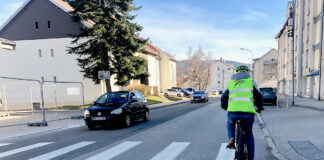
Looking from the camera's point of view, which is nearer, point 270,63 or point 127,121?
point 127,121

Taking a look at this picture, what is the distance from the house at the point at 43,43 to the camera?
→ 24281 millimetres

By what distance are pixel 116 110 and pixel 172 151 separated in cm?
433

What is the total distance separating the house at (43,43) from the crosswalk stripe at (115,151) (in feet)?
60.0

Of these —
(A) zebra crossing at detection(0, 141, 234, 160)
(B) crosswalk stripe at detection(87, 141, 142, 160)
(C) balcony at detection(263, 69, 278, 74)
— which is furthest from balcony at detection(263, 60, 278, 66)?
(B) crosswalk stripe at detection(87, 141, 142, 160)

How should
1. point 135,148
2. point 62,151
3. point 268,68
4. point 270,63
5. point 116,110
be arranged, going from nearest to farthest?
point 62,151, point 135,148, point 116,110, point 270,63, point 268,68

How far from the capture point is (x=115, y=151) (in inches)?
220

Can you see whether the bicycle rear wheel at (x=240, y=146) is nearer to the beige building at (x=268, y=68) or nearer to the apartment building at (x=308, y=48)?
the apartment building at (x=308, y=48)

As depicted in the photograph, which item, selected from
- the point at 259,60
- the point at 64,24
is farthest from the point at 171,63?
the point at 64,24

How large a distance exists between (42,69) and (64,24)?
19.4 feet

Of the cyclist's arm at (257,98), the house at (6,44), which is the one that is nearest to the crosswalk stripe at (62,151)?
the cyclist's arm at (257,98)

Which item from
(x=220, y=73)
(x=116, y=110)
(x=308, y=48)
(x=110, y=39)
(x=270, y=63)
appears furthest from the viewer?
(x=220, y=73)

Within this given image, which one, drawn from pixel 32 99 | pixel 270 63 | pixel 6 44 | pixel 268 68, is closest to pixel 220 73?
pixel 268 68

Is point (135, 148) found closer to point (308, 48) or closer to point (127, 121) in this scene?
point (127, 121)

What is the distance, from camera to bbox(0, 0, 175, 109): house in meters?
24.3
